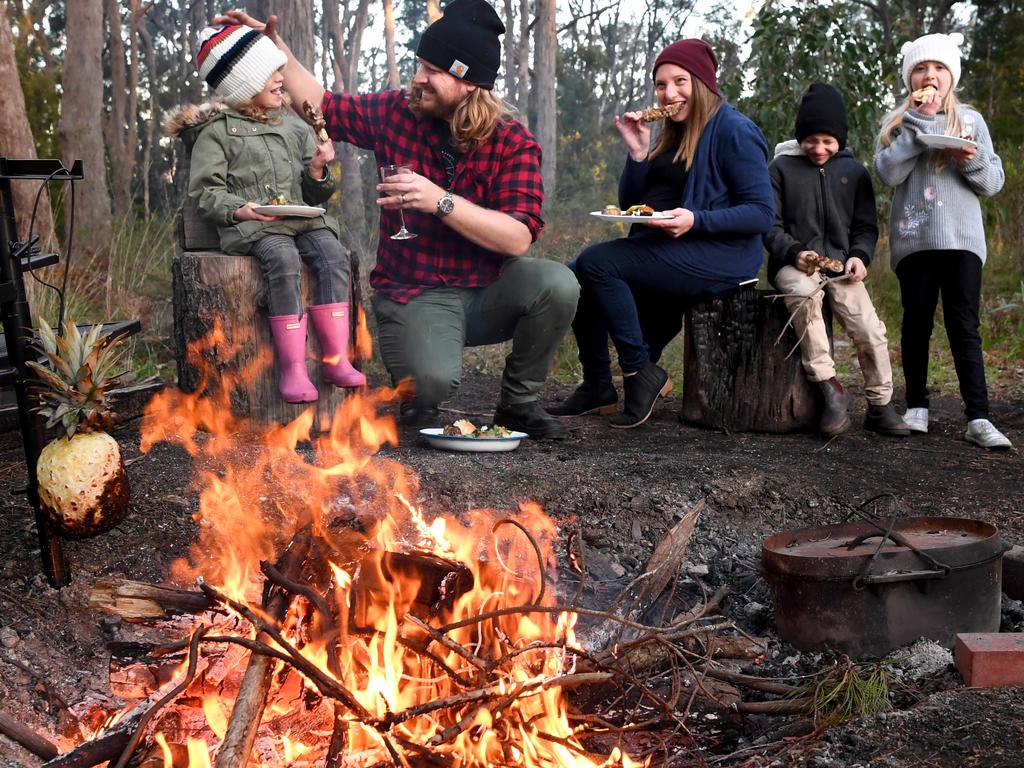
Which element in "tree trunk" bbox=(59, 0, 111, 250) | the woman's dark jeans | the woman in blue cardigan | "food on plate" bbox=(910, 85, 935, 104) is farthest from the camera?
"tree trunk" bbox=(59, 0, 111, 250)

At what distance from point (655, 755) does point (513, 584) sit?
25.8 inches

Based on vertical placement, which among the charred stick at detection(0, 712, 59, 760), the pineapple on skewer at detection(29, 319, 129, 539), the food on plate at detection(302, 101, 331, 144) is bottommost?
Answer: the charred stick at detection(0, 712, 59, 760)

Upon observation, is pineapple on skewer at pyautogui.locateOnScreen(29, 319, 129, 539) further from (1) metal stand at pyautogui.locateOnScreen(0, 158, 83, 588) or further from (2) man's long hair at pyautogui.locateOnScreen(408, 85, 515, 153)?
(2) man's long hair at pyautogui.locateOnScreen(408, 85, 515, 153)

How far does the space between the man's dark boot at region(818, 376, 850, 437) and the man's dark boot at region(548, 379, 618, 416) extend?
1.18 meters

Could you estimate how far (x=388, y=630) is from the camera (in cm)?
242

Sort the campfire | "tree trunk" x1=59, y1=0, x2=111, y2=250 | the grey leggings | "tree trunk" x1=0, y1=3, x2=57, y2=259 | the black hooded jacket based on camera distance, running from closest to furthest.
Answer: the campfire < the grey leggings < the black hooded jacket < "tree trunk" x1=0, y1=3, x2=57, y2=259 < "tree trunk" x1=59, y1=0, x2=111, y2=250

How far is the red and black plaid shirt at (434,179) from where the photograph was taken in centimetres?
478


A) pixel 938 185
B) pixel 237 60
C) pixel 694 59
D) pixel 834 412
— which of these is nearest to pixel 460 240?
pixel 237 60

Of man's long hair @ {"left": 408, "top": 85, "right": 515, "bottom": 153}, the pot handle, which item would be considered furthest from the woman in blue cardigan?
the pot handle

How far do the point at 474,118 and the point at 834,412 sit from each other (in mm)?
2399

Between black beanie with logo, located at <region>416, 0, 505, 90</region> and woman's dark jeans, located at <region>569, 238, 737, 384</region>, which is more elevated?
black beanie with logo, located at <region>416, 0, 505, 90</region>

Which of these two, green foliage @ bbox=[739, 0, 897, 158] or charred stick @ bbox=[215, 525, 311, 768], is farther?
green foliage @ bbox=[739, 0, 897, 158]

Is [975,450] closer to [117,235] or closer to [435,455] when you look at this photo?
[435,455]

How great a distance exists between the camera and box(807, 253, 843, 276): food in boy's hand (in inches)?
203
